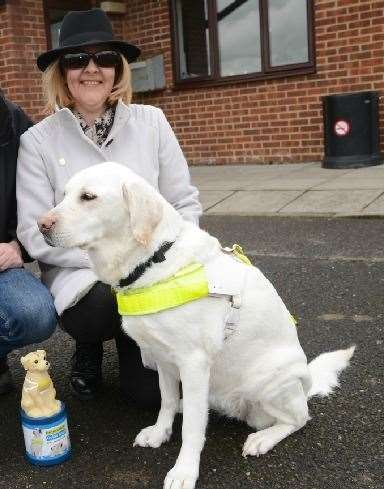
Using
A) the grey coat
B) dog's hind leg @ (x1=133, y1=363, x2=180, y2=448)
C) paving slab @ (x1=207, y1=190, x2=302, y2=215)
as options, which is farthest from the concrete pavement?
dog's hind leg @ (x1=133, y1=363, x2=180, y2=448)

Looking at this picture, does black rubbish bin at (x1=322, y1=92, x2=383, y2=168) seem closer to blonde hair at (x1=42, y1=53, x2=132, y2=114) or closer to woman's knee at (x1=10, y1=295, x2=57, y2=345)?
blonde hair at (x1=42, y1=53, x2=132, y2=114)

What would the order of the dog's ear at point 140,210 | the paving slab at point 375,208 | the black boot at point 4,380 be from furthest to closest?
the paving slab at point 375,208, the black boot at point 4,380, the dog's ear at point 140,210

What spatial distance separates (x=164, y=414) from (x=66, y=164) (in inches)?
52.0

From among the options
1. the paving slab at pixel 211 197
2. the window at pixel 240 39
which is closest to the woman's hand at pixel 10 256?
the paving slab at pixel 211 197

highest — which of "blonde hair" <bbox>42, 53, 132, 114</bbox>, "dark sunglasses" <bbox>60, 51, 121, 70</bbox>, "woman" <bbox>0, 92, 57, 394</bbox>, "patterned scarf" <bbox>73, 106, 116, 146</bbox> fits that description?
"dark sunglasses" <bbox>60, 51, 121, 70</bbox>

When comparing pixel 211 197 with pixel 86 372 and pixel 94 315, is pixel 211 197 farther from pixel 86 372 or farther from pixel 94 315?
pixel 94 315

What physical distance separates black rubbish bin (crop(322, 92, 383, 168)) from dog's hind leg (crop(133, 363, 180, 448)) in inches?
266

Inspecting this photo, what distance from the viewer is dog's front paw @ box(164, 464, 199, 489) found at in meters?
2.51

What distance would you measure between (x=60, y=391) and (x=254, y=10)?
27.0 ft

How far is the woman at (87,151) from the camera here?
10.2 feet

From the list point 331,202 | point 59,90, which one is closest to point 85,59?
point 59,90

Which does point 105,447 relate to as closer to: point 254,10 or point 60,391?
point 60,391

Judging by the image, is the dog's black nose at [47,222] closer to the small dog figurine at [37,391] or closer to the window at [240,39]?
the small dog figurine at [37,391]

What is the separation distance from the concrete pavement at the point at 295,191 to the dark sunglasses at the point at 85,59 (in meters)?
4.08
